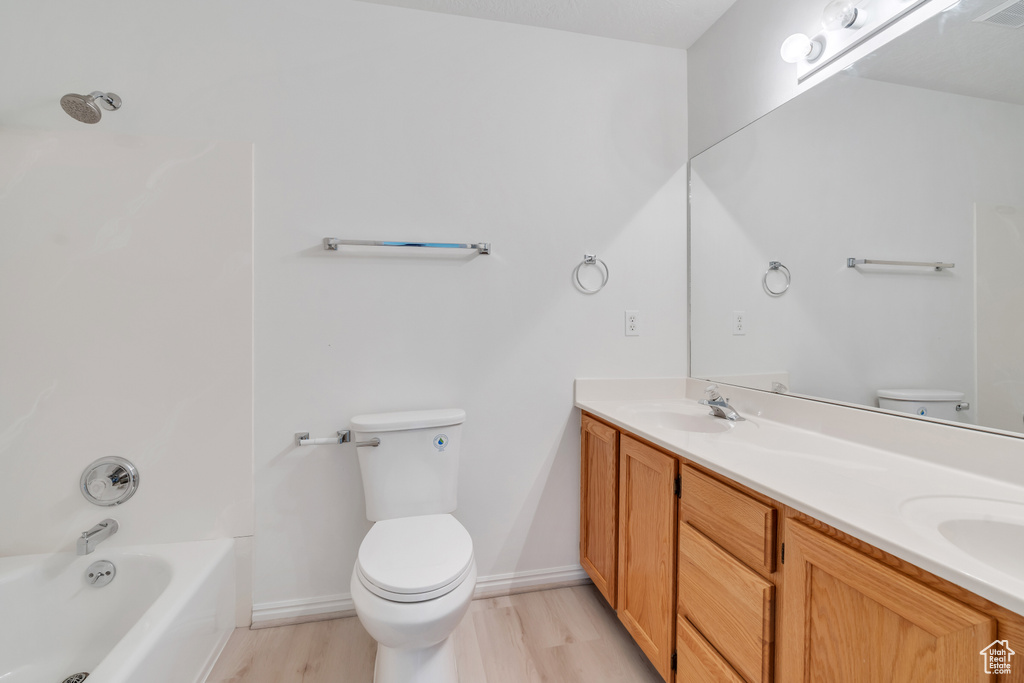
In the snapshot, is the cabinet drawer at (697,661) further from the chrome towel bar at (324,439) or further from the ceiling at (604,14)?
the ceiling at (604,14)

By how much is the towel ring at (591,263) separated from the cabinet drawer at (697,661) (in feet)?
3.92

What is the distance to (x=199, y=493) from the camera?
1.54m

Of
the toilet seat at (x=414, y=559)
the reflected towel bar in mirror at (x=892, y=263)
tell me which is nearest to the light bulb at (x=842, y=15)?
the reflected towel bar in mirror at (x=892, y=263)

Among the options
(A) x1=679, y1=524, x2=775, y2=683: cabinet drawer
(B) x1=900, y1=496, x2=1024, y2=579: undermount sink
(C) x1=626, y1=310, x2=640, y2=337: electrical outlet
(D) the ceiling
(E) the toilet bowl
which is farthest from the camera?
(C) x1=626, y1=310, x2=640, y2=337: electrical outlet

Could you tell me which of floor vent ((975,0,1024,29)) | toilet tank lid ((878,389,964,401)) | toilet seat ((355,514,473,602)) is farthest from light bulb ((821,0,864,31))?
toilet seat ((355,514,473,602))

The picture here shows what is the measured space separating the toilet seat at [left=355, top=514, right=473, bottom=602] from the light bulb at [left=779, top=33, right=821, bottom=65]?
6.06 feet

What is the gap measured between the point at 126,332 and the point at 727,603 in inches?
79.4

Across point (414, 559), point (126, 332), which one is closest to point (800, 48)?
point (414, 559)

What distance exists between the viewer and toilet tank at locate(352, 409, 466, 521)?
1.50 m

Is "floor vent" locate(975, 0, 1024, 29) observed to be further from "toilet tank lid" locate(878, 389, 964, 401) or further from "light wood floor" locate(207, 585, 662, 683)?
"light wood floor" locate(207, 585, 662, 683)

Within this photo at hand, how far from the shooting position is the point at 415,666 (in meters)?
1.16

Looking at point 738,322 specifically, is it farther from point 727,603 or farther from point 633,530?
point 727,603

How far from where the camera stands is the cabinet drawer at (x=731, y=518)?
2.84ft

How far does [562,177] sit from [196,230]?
1417 millimetres
